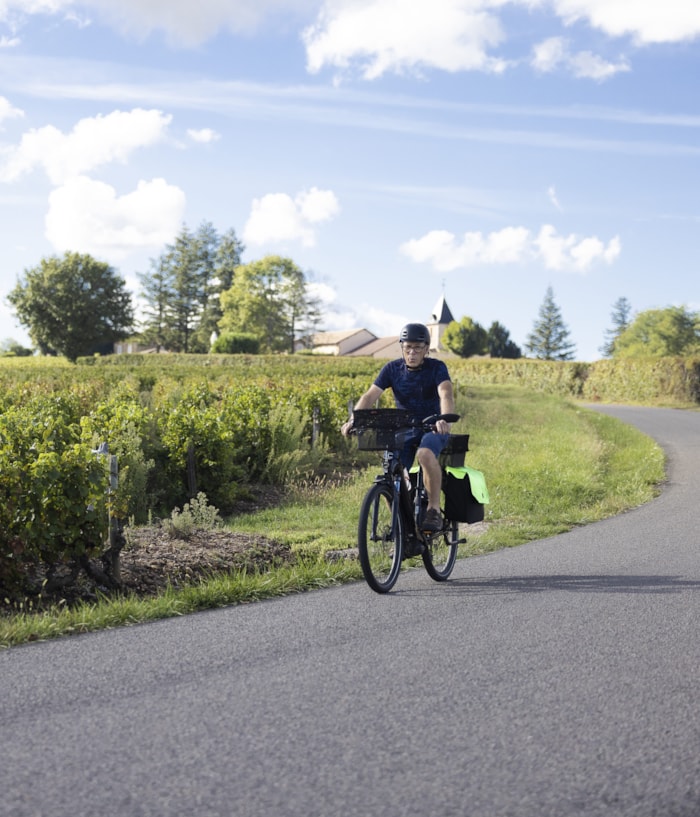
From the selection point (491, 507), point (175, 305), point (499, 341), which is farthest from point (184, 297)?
point (491, 507)

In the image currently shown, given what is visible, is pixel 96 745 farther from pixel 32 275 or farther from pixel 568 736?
pixel 32 275

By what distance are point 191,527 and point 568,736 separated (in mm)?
6154

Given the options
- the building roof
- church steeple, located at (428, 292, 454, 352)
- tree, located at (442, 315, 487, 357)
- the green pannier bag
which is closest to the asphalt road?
the green pannier bag

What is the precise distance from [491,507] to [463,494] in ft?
16.5

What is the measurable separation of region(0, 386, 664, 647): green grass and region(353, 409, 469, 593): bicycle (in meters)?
0.67

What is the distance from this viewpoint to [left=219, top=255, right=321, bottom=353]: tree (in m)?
100

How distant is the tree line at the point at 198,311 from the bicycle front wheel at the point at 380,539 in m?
78.5

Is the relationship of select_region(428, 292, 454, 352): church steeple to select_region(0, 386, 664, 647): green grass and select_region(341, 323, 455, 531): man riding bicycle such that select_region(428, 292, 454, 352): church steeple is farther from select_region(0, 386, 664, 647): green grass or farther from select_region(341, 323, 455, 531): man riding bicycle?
select_region(341, 323, 455, 531): man riding bicycle

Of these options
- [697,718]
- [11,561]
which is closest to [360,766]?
[697,718]

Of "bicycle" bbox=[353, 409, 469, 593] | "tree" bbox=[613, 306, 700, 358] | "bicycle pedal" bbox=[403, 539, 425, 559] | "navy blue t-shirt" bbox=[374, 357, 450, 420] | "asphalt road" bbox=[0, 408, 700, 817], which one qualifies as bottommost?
"asphalt road" bbox=[0, 408, 700, 817]

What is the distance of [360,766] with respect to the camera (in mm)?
3750

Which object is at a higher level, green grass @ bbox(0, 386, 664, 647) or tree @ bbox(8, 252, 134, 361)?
tree @ bbox(8, 252, 134, 361)

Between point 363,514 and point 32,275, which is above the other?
point 32,275

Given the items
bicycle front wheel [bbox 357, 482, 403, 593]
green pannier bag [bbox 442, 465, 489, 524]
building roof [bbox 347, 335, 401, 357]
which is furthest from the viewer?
building roof [bbox 347, 335, 401, 357]
